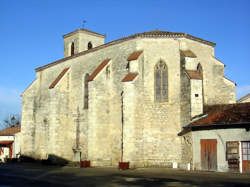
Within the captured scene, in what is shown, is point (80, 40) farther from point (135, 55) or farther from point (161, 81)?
point (161, 81)

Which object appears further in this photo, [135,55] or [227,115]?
[135,55]

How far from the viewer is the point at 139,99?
826 inches

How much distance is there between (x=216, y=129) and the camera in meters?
17.8

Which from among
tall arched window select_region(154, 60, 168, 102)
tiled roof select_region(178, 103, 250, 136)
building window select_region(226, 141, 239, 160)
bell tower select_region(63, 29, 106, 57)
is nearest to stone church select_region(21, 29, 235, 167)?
tall arched window select_region(154, 60, 168, 102)

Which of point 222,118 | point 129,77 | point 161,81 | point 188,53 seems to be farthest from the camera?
point 161,81

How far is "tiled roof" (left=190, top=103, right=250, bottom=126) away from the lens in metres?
17.0

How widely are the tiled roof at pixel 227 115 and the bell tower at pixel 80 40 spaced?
17.2 m

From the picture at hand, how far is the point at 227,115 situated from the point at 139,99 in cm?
582

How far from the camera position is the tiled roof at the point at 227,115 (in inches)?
669

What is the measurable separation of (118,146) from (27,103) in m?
14.3

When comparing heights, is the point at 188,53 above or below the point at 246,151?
above

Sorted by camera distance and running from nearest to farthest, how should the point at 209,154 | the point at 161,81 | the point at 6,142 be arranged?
the point at 209,154, the point at 161,81, the point at 6,142

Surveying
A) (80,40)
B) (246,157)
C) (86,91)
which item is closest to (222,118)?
(246,157)

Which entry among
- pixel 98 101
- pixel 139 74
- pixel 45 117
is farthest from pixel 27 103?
pixel 139 74
